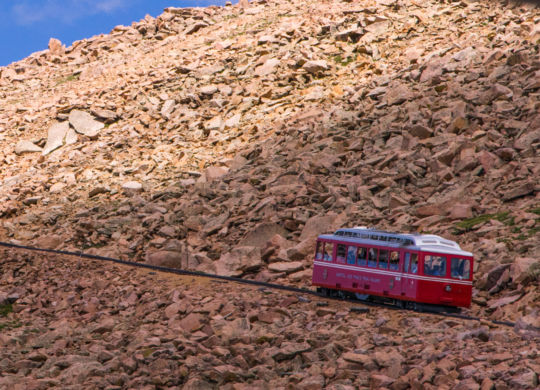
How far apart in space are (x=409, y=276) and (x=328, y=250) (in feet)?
11.6

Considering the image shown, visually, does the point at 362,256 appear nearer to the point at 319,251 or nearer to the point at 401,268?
the point at 401,268

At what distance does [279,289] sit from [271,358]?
7662mm

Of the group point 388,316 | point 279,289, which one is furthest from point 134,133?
point 388,316

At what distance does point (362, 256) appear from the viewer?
2281 cm

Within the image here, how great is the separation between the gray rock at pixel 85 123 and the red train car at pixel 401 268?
32407 mm

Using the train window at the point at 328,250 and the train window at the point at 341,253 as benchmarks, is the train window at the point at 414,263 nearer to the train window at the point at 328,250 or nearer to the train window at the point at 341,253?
the train window at the point at 341,253

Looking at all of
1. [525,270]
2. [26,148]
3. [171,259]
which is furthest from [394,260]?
[26,148]

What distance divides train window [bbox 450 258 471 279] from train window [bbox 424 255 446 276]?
291 millimetres

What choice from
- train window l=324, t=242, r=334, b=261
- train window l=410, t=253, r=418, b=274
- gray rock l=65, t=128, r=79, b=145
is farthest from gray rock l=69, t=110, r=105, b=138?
train window l=410, t=253, r=418, b=274

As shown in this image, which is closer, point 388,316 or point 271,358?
point 271,358

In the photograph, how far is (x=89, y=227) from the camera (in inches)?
1474

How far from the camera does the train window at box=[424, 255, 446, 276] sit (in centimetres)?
2116

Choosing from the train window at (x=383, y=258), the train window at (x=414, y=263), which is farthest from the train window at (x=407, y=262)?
the train window at (x=383, y=258)

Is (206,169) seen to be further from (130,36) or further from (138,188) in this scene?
(130,36)
